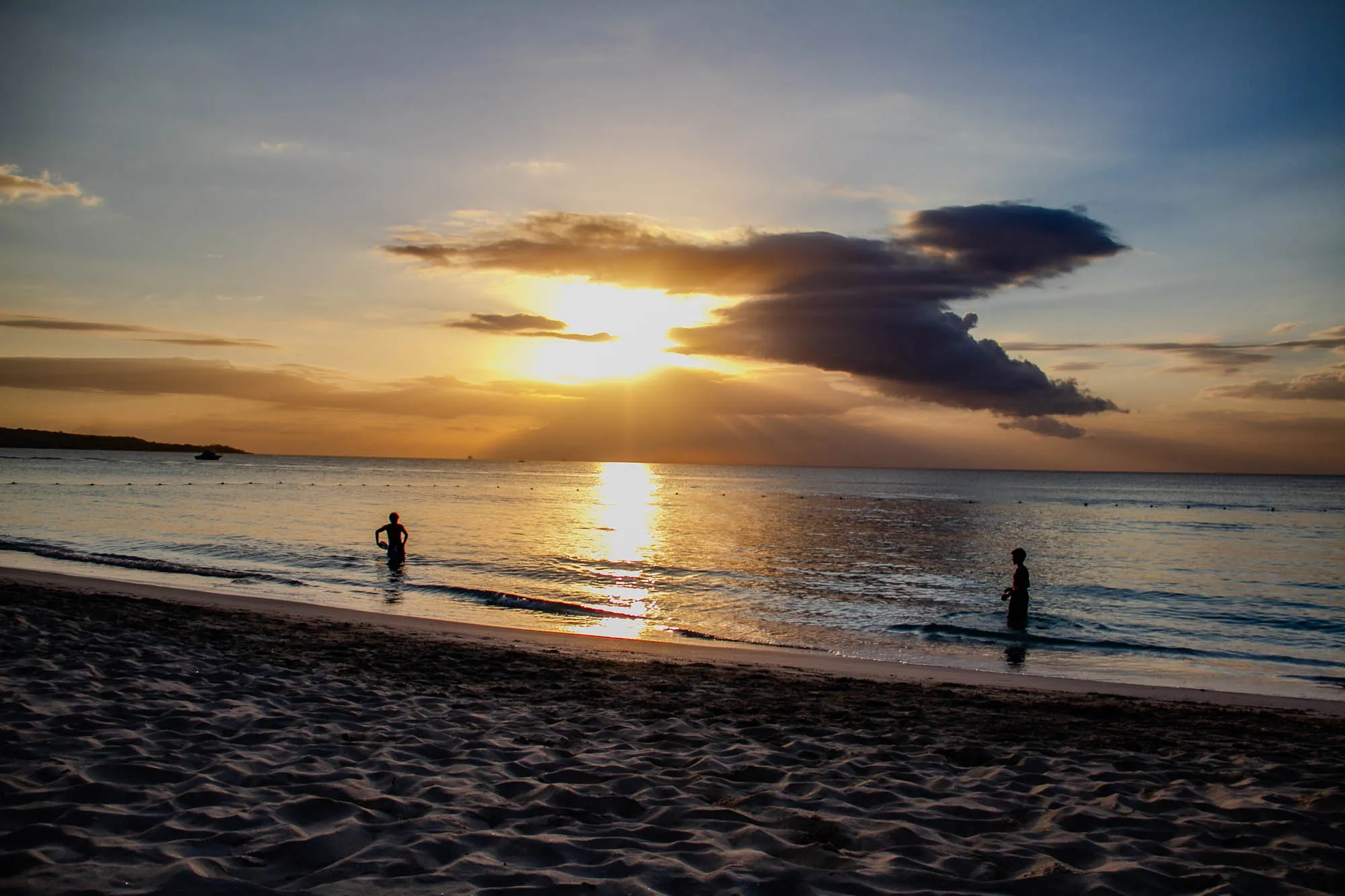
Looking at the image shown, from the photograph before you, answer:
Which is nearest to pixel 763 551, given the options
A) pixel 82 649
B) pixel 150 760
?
pixel 82 649

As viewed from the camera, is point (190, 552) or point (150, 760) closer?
point (150, 760)

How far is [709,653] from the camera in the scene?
14.2 metres

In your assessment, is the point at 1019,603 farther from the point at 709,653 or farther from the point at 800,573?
the point at 800,573

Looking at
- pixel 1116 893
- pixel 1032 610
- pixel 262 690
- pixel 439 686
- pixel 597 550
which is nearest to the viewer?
pixel 1116 893

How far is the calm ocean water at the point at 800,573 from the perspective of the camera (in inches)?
686

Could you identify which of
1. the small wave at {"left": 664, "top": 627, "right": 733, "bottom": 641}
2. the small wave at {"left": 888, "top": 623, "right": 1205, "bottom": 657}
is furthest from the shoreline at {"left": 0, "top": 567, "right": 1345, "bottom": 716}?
the small wave at {"left": 888, "top": 623, "right": 1205, "bottom": 657}

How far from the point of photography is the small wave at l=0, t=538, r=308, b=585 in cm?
2359

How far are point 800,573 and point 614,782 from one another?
928 inches

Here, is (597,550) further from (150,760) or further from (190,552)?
(150,760)

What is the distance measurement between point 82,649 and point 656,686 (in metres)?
7.44

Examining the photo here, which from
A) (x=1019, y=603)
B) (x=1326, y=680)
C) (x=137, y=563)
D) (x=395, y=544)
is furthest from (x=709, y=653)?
(x=137, y=563)

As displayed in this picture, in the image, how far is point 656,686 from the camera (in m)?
10.4

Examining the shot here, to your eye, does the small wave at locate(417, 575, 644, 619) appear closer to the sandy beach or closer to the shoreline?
the shoreline

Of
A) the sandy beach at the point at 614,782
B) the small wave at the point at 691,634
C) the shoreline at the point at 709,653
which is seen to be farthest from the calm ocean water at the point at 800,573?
the sandy beach at the point at 614,782
